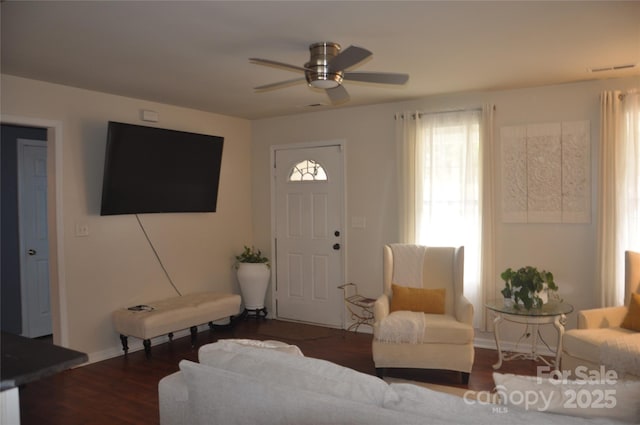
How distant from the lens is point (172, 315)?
14.4ft

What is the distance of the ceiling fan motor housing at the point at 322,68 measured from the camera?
2969 mm

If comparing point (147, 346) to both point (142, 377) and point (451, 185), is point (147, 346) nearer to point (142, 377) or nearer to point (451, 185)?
point (142, 377)

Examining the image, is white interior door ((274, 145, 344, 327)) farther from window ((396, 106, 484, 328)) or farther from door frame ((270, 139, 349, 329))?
window ((396, 106, 484, 328))

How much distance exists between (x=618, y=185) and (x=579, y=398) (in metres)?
3.23

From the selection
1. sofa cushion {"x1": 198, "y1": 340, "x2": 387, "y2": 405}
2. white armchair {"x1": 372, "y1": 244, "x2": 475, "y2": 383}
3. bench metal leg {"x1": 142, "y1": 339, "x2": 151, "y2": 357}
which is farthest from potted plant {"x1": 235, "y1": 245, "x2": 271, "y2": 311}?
sofa cushion {"x1": 198, "y1": 340, "x2": 387, "y2": 405}

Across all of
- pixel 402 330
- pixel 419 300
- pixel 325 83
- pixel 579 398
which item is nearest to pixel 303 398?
pixel 579 398

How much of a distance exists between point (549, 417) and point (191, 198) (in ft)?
14.2

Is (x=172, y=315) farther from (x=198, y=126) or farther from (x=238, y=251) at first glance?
(x=198, y=126)

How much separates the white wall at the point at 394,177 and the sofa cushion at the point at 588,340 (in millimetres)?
939

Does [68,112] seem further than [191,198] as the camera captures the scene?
No

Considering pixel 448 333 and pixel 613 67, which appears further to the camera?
pixel 613 67

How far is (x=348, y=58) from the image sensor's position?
2.68 m

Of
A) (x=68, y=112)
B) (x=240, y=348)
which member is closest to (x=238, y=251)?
(x=68, y=112)

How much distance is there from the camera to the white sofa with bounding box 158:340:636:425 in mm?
1396
